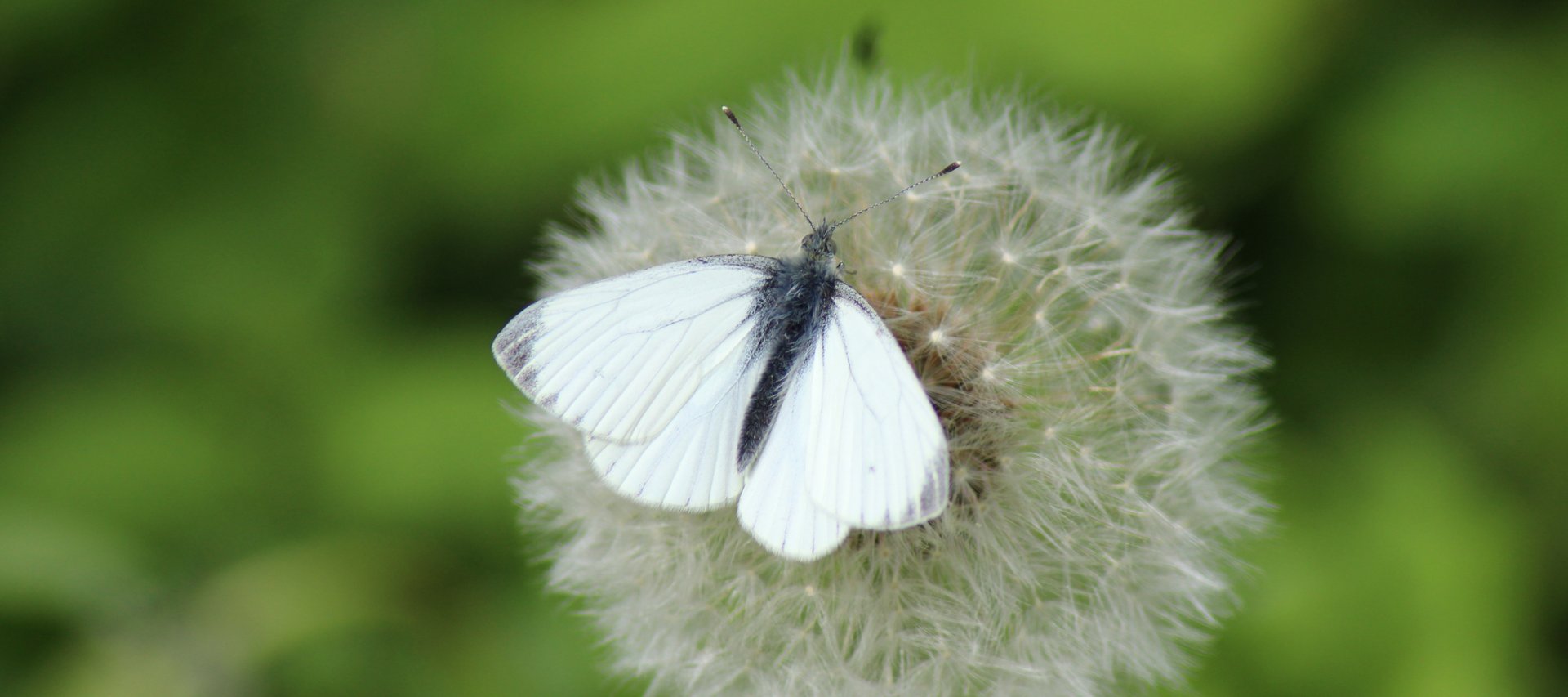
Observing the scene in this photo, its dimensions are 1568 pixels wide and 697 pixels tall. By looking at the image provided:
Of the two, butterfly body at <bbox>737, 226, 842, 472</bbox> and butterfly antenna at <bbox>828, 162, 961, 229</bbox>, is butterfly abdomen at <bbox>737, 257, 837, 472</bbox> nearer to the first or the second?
butterfly body at <bbox>737, 226, 842, 472</bbox>

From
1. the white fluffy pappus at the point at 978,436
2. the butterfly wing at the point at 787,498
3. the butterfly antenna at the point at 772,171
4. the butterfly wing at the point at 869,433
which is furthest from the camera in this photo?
the butterfly antenna at the point at 772,171

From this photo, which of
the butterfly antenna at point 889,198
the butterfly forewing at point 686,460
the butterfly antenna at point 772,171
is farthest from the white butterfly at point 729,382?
the butterfly antenna at point 772,171

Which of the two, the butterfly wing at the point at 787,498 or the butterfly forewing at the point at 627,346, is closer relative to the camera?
the butterfly wing at the point at 787,498

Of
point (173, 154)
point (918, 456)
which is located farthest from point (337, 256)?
point (918, 456)

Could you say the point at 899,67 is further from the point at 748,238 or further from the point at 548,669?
the point at 548,669

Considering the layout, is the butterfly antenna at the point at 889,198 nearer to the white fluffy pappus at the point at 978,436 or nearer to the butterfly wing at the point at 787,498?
the white fluffy pappus at the point at 978,436

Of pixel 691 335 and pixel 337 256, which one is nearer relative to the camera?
pixel 691 335
